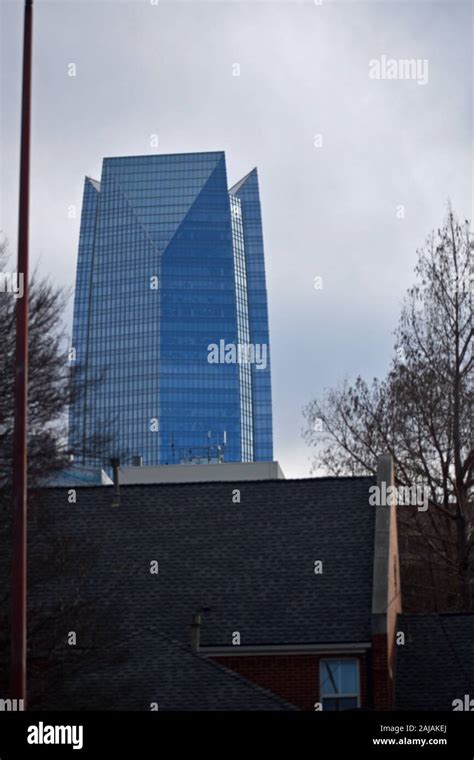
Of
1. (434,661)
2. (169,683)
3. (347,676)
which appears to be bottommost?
(169,683)

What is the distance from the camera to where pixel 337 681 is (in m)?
29.8

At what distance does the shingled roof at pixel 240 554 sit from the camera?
30.5 m

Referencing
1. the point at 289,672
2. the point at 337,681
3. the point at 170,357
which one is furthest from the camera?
the point at 170,357

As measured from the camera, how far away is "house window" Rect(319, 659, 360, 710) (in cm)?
2973

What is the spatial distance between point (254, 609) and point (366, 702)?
11.5 ft

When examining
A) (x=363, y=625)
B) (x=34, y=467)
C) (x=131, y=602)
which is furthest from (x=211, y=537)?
(x=34, y=467)

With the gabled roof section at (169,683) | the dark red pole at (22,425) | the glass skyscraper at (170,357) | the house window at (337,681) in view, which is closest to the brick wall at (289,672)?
the house window at (337,681)

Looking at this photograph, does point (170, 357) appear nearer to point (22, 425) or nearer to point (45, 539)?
point (45, 539)

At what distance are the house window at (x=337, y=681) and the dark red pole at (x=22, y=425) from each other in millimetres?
14423

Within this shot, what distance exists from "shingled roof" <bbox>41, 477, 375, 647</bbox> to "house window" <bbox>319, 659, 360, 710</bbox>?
2.08ft

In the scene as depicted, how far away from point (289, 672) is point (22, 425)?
14.9 meters

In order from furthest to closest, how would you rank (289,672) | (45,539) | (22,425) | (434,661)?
(434,661)
(289,672)
(45,539)
(22,425)

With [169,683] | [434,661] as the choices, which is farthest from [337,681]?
[169,683]

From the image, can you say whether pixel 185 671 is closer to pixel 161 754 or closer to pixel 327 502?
pixel 327 502
